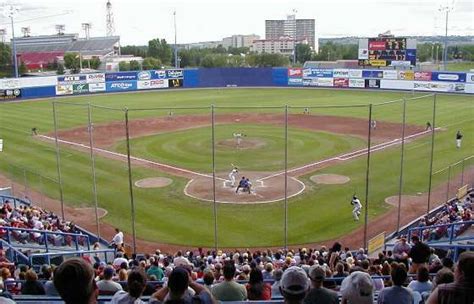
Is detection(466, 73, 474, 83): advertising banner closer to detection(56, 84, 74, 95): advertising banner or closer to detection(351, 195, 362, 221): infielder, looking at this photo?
detection(351, 195, 362, 221): infielder

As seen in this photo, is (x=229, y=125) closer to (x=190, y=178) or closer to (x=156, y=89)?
(x=190, y=178)

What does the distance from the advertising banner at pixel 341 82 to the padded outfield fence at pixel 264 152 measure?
605 inches

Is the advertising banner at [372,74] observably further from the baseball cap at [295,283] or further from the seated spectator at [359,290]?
the baseball cap at [295,283]

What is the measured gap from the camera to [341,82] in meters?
75.8

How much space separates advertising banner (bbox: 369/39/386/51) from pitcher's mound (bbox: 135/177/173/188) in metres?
49.8

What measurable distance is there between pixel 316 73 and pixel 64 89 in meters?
34.8

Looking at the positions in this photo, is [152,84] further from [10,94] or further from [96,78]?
[10,94]

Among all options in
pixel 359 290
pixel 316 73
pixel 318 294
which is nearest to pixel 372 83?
pixel 316 73

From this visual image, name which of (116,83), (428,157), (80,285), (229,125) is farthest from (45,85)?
(80,285)

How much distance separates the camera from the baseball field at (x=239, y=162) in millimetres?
24094

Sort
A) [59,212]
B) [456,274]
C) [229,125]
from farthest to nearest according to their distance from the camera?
[229,125] < [59,212] < [456,274]

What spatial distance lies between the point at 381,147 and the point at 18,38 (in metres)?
171

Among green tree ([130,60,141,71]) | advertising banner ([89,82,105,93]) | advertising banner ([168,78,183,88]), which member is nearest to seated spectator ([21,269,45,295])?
advertising banner ([89,82,105,93])

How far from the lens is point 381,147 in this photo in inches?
1503
